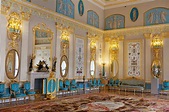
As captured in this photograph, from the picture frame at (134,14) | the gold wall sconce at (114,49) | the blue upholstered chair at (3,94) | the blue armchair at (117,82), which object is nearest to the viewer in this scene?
the blue upholstered chair at (3,94)

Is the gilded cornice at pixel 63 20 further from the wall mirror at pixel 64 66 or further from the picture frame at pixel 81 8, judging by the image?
the wall mirror at pixel 64 66

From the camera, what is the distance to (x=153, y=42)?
1350 centimetres

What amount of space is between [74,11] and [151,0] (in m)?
5.74

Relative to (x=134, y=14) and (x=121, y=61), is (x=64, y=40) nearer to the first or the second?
(x=121, y=61)

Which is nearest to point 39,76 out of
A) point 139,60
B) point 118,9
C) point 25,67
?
point 25,67

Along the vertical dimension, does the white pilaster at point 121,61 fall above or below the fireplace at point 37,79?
above

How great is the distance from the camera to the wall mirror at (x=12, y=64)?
8391 mm

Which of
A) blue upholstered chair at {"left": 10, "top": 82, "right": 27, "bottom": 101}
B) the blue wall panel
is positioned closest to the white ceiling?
the blue wall panel

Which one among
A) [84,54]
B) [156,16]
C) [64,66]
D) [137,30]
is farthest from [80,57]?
[156,16]

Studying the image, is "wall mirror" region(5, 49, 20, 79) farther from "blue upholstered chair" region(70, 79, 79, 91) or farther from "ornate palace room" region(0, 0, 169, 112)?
"blue upholstered chair" region(70, 79, 79, 91)

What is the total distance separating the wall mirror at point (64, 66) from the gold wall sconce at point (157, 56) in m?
6.14

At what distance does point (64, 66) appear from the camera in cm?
1166

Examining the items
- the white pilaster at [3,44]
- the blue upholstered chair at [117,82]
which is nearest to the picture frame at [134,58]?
the blue upholstered chair at [117,82]

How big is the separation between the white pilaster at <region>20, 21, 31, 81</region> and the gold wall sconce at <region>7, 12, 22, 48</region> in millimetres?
286
